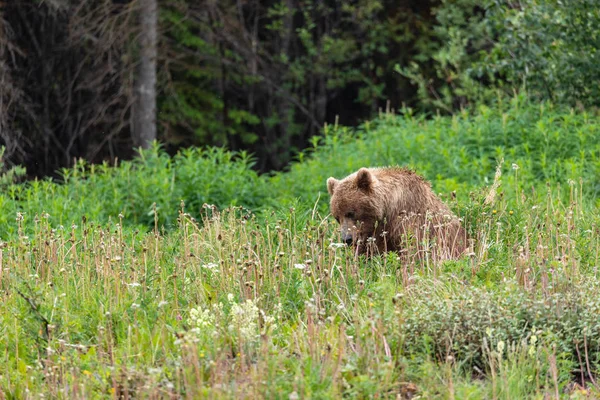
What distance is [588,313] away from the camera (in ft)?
18.8

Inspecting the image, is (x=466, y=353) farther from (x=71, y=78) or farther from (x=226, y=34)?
(x=226, y=34)

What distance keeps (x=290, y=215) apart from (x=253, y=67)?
16.1 m

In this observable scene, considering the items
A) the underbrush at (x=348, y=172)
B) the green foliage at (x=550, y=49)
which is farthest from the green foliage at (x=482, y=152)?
the green foliage at (x=550, y=49)

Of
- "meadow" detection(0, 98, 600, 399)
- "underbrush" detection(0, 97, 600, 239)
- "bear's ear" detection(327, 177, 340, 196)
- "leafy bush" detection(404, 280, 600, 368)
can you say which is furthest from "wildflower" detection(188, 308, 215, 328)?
"underbrush" detection(0, 97, 600, 239)

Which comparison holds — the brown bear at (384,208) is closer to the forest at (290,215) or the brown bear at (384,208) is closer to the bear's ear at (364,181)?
the bear's ear at (364,181)

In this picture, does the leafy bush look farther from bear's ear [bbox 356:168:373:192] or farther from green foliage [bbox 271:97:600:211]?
green foliage [bbox 271:97:600:211]

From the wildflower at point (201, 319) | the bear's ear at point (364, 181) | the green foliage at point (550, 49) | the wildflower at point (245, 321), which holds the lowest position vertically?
the wildflower at point (201, 319)

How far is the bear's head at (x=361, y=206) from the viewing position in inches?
311

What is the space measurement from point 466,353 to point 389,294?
0.69 m

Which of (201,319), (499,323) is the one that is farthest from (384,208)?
(201,319)

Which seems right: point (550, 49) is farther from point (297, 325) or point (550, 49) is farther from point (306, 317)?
point (297, 325)

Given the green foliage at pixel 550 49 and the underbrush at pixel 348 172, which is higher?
the green foliage at pixel 550 49

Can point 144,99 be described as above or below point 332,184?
below

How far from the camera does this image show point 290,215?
832 centimetres
